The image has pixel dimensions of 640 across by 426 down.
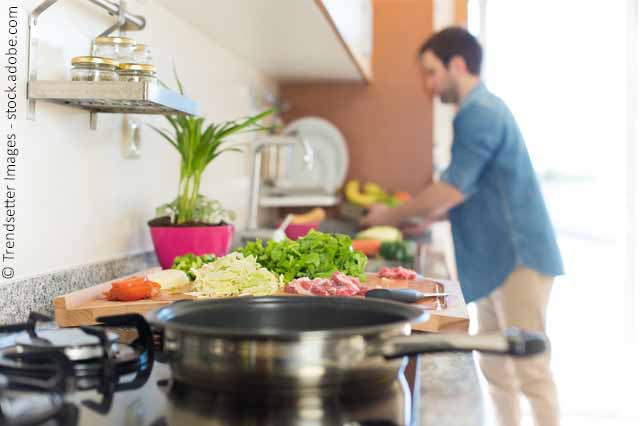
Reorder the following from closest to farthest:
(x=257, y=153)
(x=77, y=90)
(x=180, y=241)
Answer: (x=77, y=90) < (x=180, y=241) < (x=257, y=153)

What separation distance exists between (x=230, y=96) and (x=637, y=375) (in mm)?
2594

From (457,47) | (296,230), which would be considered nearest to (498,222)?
(457,47)

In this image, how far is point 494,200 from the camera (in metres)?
2.59

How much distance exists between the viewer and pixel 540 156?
22.3ft

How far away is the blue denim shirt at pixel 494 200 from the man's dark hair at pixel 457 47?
0.15 meters

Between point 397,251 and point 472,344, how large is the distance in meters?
1.54

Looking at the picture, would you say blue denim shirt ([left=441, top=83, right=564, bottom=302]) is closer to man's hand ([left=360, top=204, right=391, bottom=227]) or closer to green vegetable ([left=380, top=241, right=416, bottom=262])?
man's hand ([left=360, top=204, right=391, bottom=227])

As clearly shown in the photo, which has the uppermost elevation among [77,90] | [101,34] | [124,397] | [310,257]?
[101,34]

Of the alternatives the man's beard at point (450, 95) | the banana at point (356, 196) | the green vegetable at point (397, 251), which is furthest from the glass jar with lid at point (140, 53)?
the banana at point (356, 196)

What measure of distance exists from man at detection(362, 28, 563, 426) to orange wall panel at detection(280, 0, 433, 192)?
2.42 ft

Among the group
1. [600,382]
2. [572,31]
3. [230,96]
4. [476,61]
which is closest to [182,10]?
[230,96]

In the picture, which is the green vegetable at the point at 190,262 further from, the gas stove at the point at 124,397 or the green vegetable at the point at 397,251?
the green vegetable at the point at 397,251

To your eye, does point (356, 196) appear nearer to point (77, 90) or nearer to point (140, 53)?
point (140, 53)

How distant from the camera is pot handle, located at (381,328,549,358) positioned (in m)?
0.65
